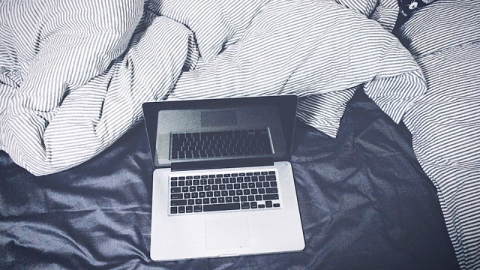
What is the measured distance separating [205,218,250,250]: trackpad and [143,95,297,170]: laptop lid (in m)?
0.14

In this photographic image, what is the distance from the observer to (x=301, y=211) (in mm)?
764

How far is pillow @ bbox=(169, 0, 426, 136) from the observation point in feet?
2.42

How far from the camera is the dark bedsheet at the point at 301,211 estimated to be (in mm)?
699

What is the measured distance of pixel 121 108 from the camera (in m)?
0.74

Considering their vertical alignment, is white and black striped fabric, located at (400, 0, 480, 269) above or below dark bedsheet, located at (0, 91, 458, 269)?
→ above

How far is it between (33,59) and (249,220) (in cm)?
68

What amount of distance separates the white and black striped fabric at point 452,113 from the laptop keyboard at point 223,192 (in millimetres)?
400

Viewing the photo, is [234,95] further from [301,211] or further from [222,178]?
[301,211]

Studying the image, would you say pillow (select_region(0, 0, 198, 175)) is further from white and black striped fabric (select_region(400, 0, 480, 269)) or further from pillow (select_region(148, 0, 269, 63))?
white and black striped fabric (select_region(400, 0, 480, 269))

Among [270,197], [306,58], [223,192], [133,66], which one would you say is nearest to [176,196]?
[223,192]

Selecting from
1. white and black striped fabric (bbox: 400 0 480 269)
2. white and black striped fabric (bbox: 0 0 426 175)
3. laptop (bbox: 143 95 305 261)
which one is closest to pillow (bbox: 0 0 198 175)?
white and black striped fabric (bbox: 0 0 426 175)

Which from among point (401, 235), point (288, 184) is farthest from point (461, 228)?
point (288, 184)

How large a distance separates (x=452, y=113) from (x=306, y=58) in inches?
15.1

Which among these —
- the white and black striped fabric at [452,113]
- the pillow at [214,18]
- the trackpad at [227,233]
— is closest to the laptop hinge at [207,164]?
the trackpad at [227,233]
